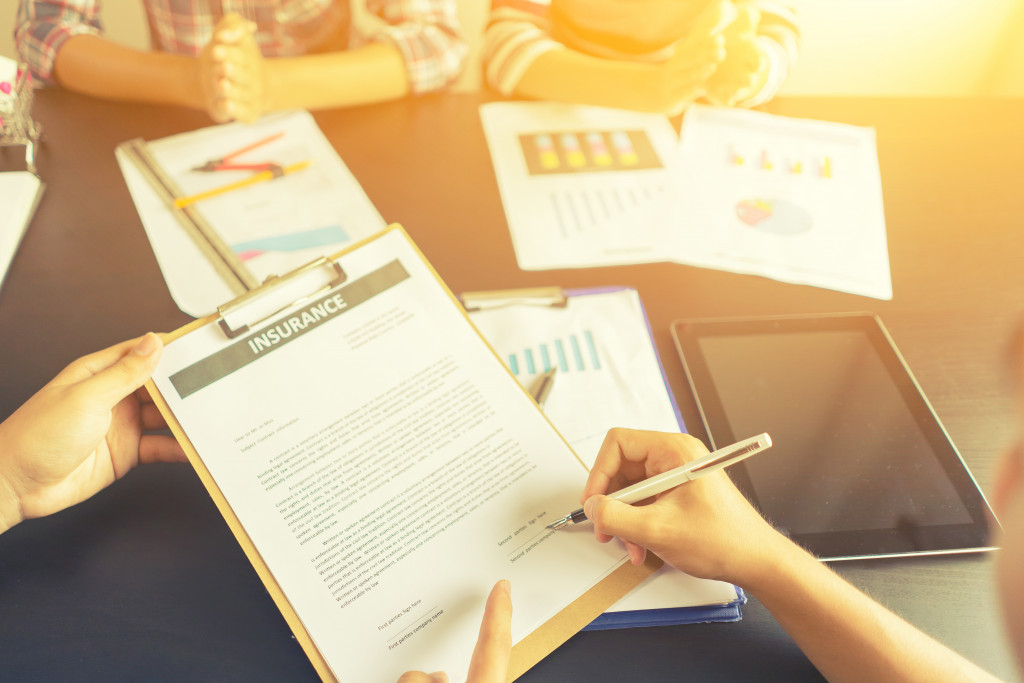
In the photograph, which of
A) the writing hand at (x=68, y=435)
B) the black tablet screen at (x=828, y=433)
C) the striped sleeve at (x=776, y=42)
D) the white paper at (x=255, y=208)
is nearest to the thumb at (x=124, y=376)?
the writing hand at (x=68, y=435)

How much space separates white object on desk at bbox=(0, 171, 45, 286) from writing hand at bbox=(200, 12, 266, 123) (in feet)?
0.74

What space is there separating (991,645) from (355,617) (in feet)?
1.50

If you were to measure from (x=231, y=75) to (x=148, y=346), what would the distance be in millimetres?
478

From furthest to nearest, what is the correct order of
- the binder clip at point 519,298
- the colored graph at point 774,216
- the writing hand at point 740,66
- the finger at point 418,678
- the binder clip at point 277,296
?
1. the writing hand at point 740,66
2. the colored graph at point 774,216
3. the binder clip at point 519,298
4. the binder clip at point 277,296
5. the finger at point 418,678

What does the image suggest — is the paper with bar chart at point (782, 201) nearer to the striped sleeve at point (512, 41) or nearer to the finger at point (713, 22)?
the finger at point (713, 22)

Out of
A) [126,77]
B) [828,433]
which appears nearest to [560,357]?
[828,433]

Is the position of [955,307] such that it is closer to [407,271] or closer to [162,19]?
[407,271]

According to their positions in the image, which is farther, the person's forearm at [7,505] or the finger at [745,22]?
the finger at [745,22]

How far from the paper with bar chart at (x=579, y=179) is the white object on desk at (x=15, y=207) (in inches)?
20.7

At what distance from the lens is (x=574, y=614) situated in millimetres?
462

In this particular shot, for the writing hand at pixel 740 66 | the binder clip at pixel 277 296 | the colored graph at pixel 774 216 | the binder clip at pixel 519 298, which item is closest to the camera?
the binder clip at pixel 277 296

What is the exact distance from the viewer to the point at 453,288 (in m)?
0.69

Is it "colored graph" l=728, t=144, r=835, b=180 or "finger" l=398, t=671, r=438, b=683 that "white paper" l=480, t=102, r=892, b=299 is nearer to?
"colored graph" l=728, t=144, r=835, b=180

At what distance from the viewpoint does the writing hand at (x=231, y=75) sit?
0.81 meters
